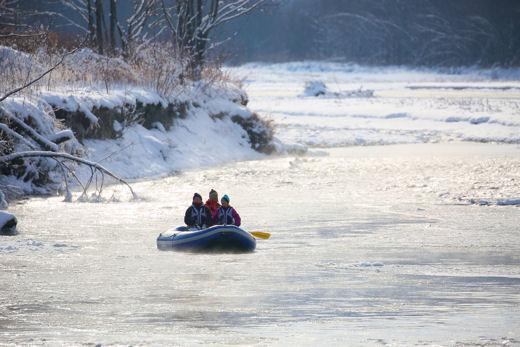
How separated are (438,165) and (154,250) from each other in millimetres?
12977

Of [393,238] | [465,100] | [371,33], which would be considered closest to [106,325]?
[393,238]

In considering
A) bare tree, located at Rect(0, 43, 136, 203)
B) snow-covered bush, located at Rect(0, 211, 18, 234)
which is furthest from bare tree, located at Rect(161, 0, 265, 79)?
snow-covered bush, located at Rect(0, 211, 18, 234)

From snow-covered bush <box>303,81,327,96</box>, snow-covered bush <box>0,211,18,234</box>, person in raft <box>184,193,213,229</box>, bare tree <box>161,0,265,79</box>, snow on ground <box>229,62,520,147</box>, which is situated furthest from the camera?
snow-covered bush <box>303,81,327,96</box>

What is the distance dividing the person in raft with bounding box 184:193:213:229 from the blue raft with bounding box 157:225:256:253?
0.62 m

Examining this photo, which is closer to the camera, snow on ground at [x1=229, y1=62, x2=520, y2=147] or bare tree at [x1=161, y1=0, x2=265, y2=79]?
bare tree at [x1=161, y1=0, x2=265, y2=79]

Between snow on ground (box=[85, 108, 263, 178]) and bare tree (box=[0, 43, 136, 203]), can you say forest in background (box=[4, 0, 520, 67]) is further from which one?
bare tree (box=[0, 43, 136, 203])

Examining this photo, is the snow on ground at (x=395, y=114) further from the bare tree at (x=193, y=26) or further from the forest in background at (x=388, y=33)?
the forest in background at (x=388, y=33)

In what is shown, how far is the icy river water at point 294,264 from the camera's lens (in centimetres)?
1078

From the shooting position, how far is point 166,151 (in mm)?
27688

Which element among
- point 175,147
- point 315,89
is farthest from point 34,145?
point 315,89

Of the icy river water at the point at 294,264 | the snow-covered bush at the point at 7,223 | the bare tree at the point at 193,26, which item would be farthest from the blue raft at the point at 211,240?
the bare tree at the point at 193,26

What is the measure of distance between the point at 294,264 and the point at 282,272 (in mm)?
583

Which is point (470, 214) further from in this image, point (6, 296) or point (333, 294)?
point (6, 296)

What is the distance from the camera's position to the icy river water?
10781 millimetres
